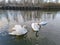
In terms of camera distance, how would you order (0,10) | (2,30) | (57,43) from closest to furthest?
(57,43) < (2,30) < (0,10)

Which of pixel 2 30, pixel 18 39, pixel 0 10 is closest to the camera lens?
pixel 18 39

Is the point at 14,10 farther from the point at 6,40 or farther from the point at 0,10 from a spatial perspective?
the point at 6,40

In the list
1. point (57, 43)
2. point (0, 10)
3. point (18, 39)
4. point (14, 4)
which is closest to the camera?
point (57, 43)

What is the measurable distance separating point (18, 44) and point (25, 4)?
289 inches

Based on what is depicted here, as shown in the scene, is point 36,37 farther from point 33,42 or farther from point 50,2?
A: point 50,2

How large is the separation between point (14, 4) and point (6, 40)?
710cm

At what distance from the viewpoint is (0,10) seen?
12.2 metres

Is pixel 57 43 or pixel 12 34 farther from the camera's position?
pixel 12 34

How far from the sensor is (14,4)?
42.9 ft

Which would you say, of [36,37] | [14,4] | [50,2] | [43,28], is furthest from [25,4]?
[36,37]

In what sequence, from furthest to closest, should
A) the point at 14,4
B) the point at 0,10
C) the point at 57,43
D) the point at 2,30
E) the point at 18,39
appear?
the point at 14,4
the point at 0,10
the point at 2,30
the point at 18,39
the point at 57,43

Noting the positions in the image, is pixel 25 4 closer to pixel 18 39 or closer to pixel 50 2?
pixel 50 2

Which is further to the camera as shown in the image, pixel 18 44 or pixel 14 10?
pixel 14 10

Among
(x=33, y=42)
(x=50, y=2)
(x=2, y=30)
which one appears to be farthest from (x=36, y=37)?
(x=50, y=2)
